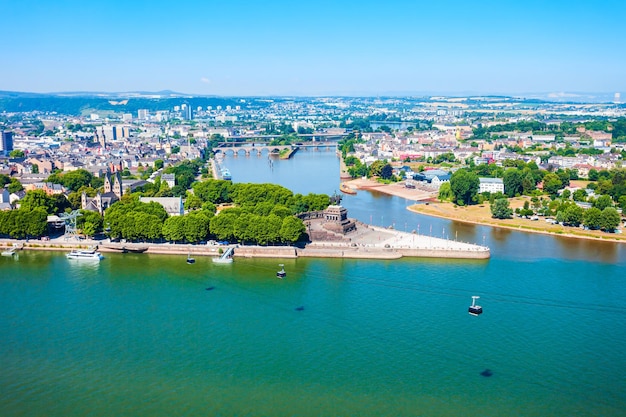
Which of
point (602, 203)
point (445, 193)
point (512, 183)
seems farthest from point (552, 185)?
point (445, 193)

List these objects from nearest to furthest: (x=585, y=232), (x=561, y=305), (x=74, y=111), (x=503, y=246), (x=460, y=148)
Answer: (x=561, y=305) → (x=503, y=246) → (x=585, y=232) → (x=460, y=148) → (x=74, y=111)

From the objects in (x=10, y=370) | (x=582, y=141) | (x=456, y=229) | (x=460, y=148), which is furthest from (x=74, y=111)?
(x=10, y=370)

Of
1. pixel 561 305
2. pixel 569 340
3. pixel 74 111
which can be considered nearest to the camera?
pixel 569 340

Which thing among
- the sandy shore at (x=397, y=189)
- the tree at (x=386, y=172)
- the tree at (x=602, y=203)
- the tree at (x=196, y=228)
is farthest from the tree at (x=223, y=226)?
the tree at (x=386, y=172)

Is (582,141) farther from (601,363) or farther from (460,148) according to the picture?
(601,363)

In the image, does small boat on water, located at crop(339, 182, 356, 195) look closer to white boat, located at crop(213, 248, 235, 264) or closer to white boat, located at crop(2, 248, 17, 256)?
white boat, located at crop(213, 248, 235, 264)

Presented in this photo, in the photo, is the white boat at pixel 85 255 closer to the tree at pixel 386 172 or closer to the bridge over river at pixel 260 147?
the tree at pixel 386 172

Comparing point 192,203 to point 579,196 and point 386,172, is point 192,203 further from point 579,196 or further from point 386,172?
point 579,196
